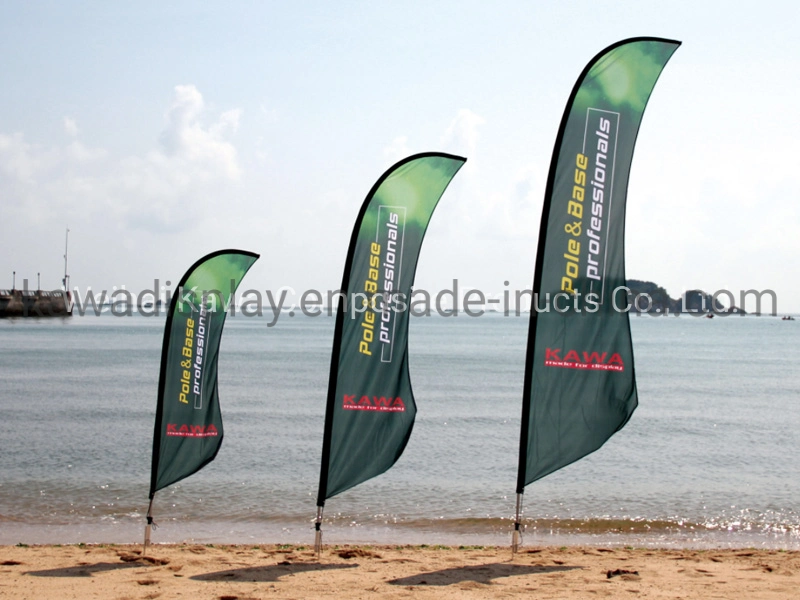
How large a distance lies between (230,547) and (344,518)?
175 inches

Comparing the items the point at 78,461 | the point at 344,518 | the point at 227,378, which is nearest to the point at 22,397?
the point at 227,378

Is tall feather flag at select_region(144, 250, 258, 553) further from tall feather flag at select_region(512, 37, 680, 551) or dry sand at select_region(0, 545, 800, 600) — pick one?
tall feather flag at select_region(512, 37, 680, 551)

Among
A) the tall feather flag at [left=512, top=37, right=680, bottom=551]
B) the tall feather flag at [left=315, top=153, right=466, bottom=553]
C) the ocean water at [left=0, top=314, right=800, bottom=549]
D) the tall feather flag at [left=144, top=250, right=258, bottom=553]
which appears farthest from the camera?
the ocean water at [left=0, top=314, right=800, bottom=549]

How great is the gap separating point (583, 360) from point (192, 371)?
16.6 ft

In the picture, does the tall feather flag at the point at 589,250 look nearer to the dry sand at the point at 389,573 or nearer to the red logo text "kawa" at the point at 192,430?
the dry sand at the point at 389,573

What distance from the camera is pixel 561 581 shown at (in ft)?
30.2

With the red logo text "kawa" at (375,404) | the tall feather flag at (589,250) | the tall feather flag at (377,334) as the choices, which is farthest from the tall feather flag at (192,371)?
the tall feather flag at (589,250)

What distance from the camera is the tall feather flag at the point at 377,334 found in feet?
33.6

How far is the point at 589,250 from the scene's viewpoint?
950cm

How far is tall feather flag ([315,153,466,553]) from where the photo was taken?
10.2 meters

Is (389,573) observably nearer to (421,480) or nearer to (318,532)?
(318,532)

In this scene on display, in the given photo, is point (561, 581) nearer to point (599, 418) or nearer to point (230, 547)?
point (599, 418)

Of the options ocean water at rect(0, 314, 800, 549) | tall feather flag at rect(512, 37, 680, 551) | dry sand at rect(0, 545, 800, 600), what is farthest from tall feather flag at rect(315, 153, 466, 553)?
ocean water at rect(0, 314, 800, 549)

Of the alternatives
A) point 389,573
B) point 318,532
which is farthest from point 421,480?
point 389,573
